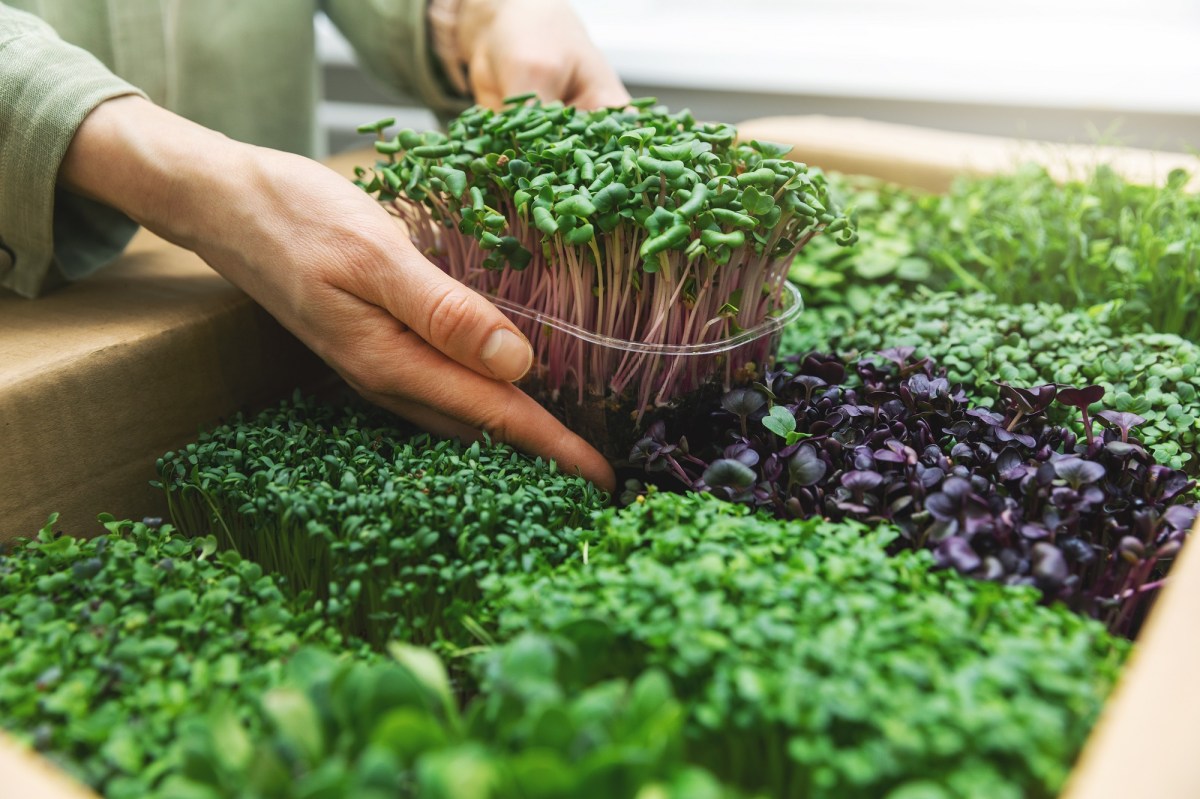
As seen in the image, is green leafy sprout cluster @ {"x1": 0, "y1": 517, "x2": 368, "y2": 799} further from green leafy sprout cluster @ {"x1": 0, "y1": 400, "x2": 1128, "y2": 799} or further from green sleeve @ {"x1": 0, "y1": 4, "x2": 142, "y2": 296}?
green sleeve @ {"x1": 0, "y1": 4, "x2": 142, "y2": 296}

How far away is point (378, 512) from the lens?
894 mm

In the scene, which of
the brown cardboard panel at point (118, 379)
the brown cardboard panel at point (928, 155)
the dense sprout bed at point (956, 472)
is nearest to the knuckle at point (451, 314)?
the dense sprout bed at point (956, 472)

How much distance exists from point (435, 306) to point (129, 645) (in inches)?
18.8

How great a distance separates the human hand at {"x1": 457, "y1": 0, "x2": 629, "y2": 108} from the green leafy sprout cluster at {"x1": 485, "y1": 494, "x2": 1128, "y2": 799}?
3.42ft

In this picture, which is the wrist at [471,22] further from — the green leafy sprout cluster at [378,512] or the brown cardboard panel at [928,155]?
the green leafy sprout cluster at [378,512]

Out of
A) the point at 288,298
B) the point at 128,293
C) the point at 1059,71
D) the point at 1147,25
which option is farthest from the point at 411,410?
the point at 1147,25

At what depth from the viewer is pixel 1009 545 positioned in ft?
2.77

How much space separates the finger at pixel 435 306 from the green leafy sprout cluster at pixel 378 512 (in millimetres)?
119

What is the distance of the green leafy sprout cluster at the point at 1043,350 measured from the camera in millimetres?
1122

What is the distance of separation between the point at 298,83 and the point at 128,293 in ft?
2.33

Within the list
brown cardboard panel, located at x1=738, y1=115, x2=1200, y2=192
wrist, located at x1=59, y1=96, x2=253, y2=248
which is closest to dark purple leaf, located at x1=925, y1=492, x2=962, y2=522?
wrist, located at x1=59, y1=96, x2=253, y2=248

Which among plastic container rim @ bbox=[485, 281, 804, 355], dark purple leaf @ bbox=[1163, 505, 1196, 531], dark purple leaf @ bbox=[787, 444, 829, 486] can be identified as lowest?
dark purple leaf @ bbox=[787, 444, 829, 486]

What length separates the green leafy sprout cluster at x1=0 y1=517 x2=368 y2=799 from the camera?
644 mm

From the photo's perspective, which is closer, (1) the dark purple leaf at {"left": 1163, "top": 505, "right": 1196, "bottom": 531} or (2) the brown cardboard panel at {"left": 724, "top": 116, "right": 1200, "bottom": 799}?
(2) the brown cardboard panel at {"left": 724, "top": 116, "right": 1200, "bottom": 799}
